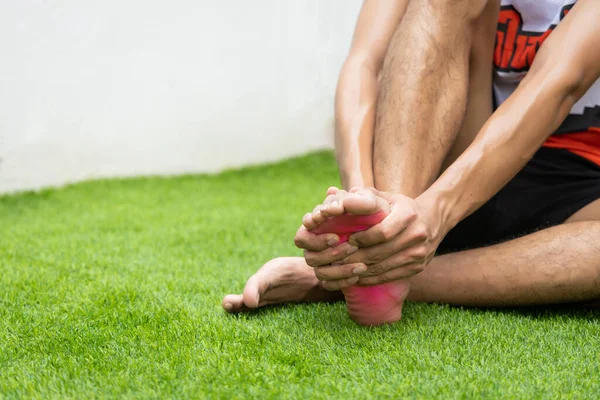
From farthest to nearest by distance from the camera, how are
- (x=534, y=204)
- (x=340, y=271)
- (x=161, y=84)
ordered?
(x=161, y=84), (x=534, y=204), (x=340, y=271)

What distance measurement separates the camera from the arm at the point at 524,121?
122cm

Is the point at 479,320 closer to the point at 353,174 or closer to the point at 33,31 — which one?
the point at 353,174

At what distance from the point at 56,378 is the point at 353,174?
65 centimetres

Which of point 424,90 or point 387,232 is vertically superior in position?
point 424,90

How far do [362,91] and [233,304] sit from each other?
1.81 ft

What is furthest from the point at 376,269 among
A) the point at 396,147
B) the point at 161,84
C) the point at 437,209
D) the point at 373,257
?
the point at 161,84

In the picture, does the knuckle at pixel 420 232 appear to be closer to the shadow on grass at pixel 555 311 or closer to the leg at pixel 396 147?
the leg at pixel 396 147

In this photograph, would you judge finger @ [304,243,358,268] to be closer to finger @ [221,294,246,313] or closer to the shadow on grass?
finger @ [221,294,246,313]

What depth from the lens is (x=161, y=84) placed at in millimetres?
4309

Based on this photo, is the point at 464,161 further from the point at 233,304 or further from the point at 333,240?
the point at 233,304

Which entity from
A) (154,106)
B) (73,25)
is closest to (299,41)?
(154,106)

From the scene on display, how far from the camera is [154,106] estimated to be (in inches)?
170

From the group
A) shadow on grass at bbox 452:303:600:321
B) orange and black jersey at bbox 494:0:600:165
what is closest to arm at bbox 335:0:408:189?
orange and black jersey at bbox 494:0:600:165

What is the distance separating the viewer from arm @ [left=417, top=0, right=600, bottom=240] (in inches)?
48.2
